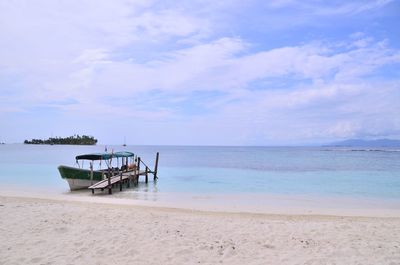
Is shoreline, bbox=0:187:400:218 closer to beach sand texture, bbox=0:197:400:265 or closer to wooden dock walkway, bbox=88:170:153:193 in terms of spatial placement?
wooden dock walkway, bbox=88:170:153:193

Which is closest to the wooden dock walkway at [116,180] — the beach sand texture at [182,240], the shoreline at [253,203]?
the shoreline at [253,203]

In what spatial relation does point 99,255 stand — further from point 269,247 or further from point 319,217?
point 319,217

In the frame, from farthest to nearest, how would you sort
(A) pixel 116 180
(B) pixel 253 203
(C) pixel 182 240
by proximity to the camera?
(A) pixel 116 180 → (B) pixel 253 203 → (C) pixel 182 240

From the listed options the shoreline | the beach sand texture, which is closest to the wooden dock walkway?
the shoreline

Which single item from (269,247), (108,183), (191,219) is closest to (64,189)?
(108,183)

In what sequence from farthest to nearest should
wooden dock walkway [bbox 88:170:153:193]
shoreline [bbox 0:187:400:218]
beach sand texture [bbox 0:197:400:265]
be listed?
wooden dock walkway [bbox 88:170:153:193]
shoreline [bbox 0:187:400:218]
beach sand texture [bbox 0:197:400:265]

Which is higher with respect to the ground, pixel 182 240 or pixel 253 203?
pixel 182 240

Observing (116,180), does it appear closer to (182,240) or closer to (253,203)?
(253,203)

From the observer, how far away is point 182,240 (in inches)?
313

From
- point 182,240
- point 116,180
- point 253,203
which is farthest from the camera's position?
point 116,180

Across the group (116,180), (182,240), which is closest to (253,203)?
(182,240)

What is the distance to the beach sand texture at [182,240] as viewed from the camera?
671 centimetres

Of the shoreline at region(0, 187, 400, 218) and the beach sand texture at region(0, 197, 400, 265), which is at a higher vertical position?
the beach sand texture at region(0, 197, 400, 265)

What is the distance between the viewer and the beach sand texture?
6715 millimetres
